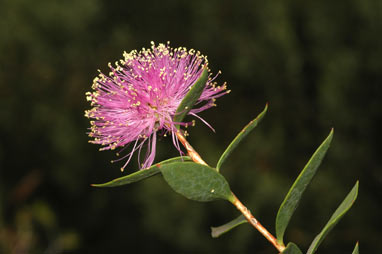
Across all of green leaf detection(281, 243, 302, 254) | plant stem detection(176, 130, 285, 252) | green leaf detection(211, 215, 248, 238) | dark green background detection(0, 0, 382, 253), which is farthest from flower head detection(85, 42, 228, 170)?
dark green background detection(0, 0, 382, 253)

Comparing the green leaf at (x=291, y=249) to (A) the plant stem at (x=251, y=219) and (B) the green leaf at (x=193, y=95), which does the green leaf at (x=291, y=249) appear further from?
(B) the green leaf at (x=193, y=95)

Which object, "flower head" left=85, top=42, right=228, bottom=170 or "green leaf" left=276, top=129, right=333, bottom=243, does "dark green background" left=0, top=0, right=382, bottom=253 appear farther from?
"green leaf" left=276, top=129, right=333, bottom=243

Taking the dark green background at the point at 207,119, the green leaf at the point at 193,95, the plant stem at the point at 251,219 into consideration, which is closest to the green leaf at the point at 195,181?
the plant stem at the point at 251,219

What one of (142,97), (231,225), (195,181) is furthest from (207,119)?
(195,181)

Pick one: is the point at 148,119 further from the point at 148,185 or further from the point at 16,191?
the point at 16,191

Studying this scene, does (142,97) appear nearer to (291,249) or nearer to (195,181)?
(195,181)
